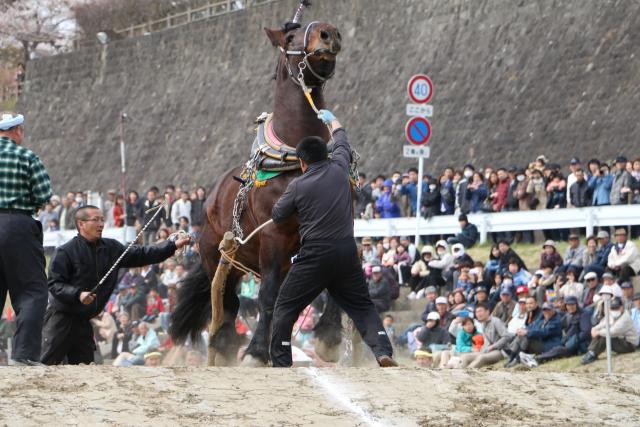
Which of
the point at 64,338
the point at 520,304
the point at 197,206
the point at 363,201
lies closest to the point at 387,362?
the point at 64,338

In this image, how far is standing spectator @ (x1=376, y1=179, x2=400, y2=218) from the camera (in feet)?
83.1

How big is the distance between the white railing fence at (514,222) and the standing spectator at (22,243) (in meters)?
12.4

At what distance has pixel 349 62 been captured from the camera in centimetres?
3856

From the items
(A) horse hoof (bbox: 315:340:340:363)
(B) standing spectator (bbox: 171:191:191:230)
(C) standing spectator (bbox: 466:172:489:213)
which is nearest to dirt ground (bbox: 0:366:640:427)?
(A) horse hoof (bbox: 315:340:340:363)

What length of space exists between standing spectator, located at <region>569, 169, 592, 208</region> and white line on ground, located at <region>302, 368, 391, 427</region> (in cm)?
1308

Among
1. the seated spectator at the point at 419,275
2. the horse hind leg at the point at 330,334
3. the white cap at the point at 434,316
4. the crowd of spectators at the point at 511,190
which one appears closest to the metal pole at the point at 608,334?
the white cap at the point at 434,316

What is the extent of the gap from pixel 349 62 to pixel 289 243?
90.9 feet

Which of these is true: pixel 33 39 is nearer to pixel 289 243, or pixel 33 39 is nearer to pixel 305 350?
pixel 305 350

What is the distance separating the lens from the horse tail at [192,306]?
14.0m

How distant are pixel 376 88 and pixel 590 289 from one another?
67.4ft

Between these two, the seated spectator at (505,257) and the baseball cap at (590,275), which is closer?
the baseball cap at (590,275)

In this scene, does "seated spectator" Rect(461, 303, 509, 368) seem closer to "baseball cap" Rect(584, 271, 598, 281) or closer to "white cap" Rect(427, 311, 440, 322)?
"white cap" Rect(427, 311, 440, 322)

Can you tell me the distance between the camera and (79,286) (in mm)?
10789

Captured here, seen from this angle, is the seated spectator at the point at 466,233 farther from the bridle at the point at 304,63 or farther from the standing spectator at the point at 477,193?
the bridle at the point at 304,63
